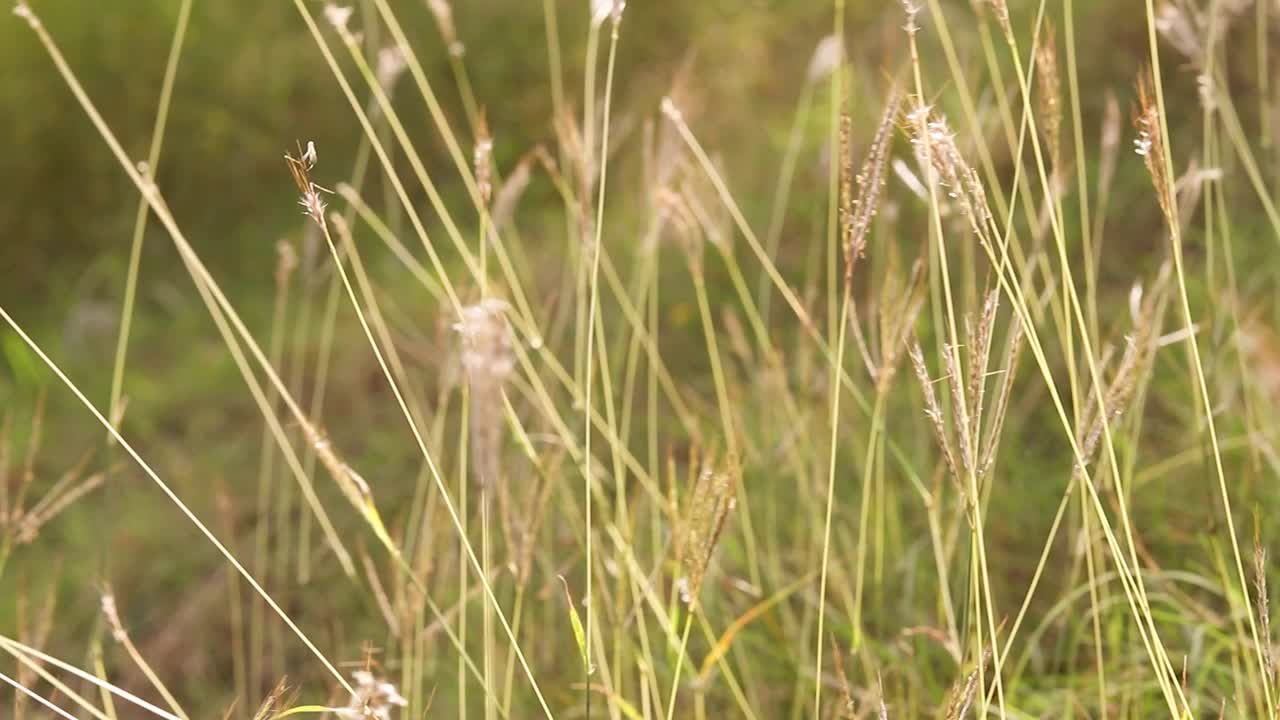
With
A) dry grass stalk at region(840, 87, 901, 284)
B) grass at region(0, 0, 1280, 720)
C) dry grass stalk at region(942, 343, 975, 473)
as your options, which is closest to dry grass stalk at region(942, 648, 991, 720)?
grass at region(0, 0, 1280, 720)

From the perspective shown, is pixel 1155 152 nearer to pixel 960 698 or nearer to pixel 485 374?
pixel 960 698

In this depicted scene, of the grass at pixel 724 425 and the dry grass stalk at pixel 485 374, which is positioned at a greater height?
the dry grass stalk at pixel 485 374

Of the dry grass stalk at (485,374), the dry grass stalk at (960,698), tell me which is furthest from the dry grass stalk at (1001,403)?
the dry grass stalk at (485,374)

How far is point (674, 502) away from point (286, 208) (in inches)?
97.7

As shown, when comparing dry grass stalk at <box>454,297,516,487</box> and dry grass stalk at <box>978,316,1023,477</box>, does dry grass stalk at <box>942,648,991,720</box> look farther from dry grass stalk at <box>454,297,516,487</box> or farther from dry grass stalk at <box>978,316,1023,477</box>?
dry grass stalk at <box>454,297,516,487</box>

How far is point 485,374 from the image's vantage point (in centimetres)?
88

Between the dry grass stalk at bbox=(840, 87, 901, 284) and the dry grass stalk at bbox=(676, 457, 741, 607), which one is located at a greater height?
the dry grass stalk at bbox=(840, 87, 901, 284)

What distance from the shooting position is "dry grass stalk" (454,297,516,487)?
2.83ft

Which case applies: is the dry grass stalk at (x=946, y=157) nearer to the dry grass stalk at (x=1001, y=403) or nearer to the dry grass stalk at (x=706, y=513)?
the dry grass stalk at (x=1001, y=403)

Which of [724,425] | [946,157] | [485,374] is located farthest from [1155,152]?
[724,425]

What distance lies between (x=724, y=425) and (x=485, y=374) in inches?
27.1

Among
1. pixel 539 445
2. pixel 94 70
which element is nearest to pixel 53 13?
pixel 94 70

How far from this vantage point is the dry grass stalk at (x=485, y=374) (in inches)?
34.0

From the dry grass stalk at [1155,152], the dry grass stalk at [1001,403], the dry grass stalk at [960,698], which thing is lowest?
the dry grass stalk at [960,698]
